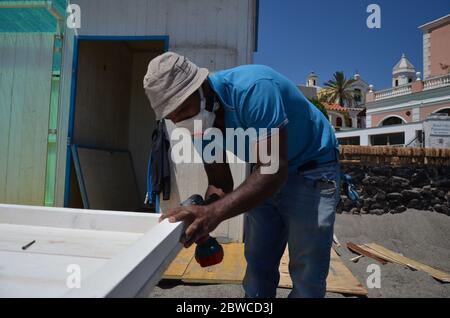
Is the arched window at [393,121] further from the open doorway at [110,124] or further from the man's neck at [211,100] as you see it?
the man's neck at [211,100]

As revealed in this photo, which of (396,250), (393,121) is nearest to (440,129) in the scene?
(396,250)

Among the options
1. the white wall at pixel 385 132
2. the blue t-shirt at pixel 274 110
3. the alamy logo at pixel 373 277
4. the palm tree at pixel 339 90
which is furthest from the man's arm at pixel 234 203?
the palm tree at pixel 339 90

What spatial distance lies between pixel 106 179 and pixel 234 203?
5.13 metres

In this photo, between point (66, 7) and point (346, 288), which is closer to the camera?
point (346, 288)

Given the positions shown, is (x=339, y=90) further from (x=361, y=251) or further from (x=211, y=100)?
(x=211, y=100)

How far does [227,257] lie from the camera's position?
390 cm

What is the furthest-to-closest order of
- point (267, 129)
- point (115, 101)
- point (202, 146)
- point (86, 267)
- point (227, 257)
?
point (115, 101) < point (227, 257) < point (202, 146) < point (267, 129) < point (86, 267)

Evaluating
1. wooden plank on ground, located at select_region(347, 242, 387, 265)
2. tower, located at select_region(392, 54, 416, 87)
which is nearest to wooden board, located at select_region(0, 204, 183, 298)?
wooden plank on ground, located at select_region(347, 242, 387, 265)

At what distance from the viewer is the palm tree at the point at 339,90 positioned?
137 ft

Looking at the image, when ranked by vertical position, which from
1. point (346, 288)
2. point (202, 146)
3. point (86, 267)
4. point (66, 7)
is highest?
point (66, 7)

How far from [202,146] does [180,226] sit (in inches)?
31.1

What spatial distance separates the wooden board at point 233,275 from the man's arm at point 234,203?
2056mm
